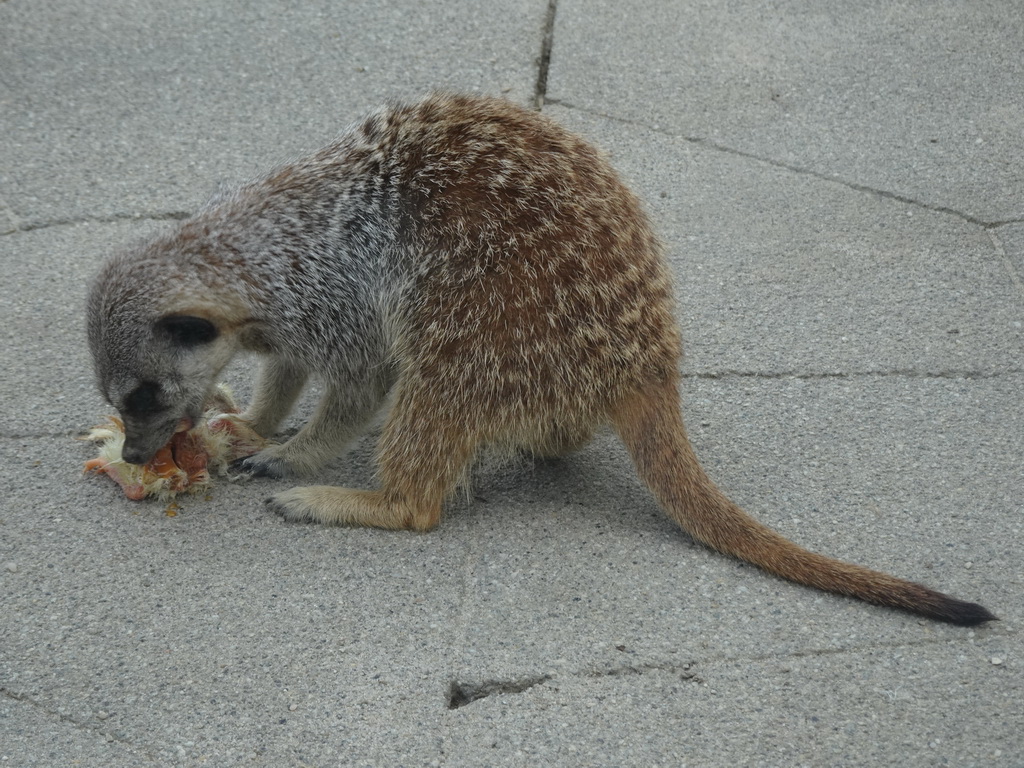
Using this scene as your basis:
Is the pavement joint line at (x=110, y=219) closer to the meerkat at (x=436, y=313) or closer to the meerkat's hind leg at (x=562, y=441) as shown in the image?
the meerkat at (x=436, y=313)

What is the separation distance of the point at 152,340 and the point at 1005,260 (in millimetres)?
3994

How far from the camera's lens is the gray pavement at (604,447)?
3.25 m

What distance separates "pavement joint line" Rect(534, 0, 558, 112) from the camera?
6398mm

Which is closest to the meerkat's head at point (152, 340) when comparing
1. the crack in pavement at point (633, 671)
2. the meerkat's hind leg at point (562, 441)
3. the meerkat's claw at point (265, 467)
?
the meerkat's claw at point (265, 467)

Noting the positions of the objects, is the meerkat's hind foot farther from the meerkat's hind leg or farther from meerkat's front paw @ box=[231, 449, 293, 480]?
the meerkat's hind leg

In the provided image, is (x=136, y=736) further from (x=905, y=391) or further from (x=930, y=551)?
(x=905, y=391)

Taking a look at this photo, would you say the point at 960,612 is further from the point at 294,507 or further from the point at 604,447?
the point at 294,507

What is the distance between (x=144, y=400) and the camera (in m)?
3.88

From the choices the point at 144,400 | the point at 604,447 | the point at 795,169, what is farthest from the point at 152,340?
the point at 795,169

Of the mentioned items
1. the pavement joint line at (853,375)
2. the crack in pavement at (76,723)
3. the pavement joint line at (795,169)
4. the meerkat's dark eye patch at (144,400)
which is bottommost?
→ the crack in pavement at (76,723)

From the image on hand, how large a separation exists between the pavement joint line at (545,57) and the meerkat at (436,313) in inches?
89.7

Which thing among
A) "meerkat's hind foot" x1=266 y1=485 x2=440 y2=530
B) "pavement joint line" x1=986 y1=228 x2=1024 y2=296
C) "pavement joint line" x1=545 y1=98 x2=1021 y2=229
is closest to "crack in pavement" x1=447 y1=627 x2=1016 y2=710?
"meerkat's hind foot" x1=266 y1=485 x2=440 y2=530

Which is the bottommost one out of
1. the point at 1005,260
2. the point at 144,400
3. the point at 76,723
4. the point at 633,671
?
the point at 76,723

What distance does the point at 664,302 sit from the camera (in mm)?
3994
